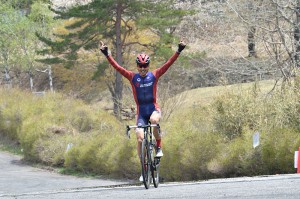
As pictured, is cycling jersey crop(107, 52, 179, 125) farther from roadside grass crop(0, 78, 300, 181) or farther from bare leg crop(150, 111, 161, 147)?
roadside grass crop(0, 78, 300, 181)

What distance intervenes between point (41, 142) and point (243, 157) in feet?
58.2

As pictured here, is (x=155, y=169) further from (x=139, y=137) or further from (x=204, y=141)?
(x=204, y=141)

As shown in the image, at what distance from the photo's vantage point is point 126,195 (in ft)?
38.8

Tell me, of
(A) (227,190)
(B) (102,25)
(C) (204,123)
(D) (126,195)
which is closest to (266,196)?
(A) (227,190)

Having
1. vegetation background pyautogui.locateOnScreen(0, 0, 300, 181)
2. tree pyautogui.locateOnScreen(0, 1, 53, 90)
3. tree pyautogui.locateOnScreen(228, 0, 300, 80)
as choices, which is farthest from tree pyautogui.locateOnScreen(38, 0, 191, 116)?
tree pyautogui.locateOnScreen(228, 0, 300, 80)

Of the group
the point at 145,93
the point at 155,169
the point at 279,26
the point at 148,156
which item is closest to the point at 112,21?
the point at 279,26

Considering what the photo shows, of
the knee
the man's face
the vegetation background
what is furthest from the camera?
the vegetation background

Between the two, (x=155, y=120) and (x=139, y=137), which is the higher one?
(x=155, y=120)

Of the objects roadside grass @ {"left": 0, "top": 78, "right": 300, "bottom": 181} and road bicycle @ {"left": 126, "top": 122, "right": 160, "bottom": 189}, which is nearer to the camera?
road bicycle @ {"left": 126, "top": 122, "right": 160, "bottom": 189}

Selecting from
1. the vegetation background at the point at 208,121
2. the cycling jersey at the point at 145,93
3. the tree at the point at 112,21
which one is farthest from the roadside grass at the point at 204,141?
the tree at the point at 112,21

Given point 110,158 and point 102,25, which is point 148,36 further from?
point 110,158

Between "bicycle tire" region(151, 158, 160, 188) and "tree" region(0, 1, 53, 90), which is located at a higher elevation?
"tree" region(0, 1, 53, 90)

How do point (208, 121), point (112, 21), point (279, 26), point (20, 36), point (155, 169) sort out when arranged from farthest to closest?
point (20, 36) < point (112, 21) < point (279, 26) < point (208, 121) < point (155, 169)

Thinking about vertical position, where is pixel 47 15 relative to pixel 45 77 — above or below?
above
